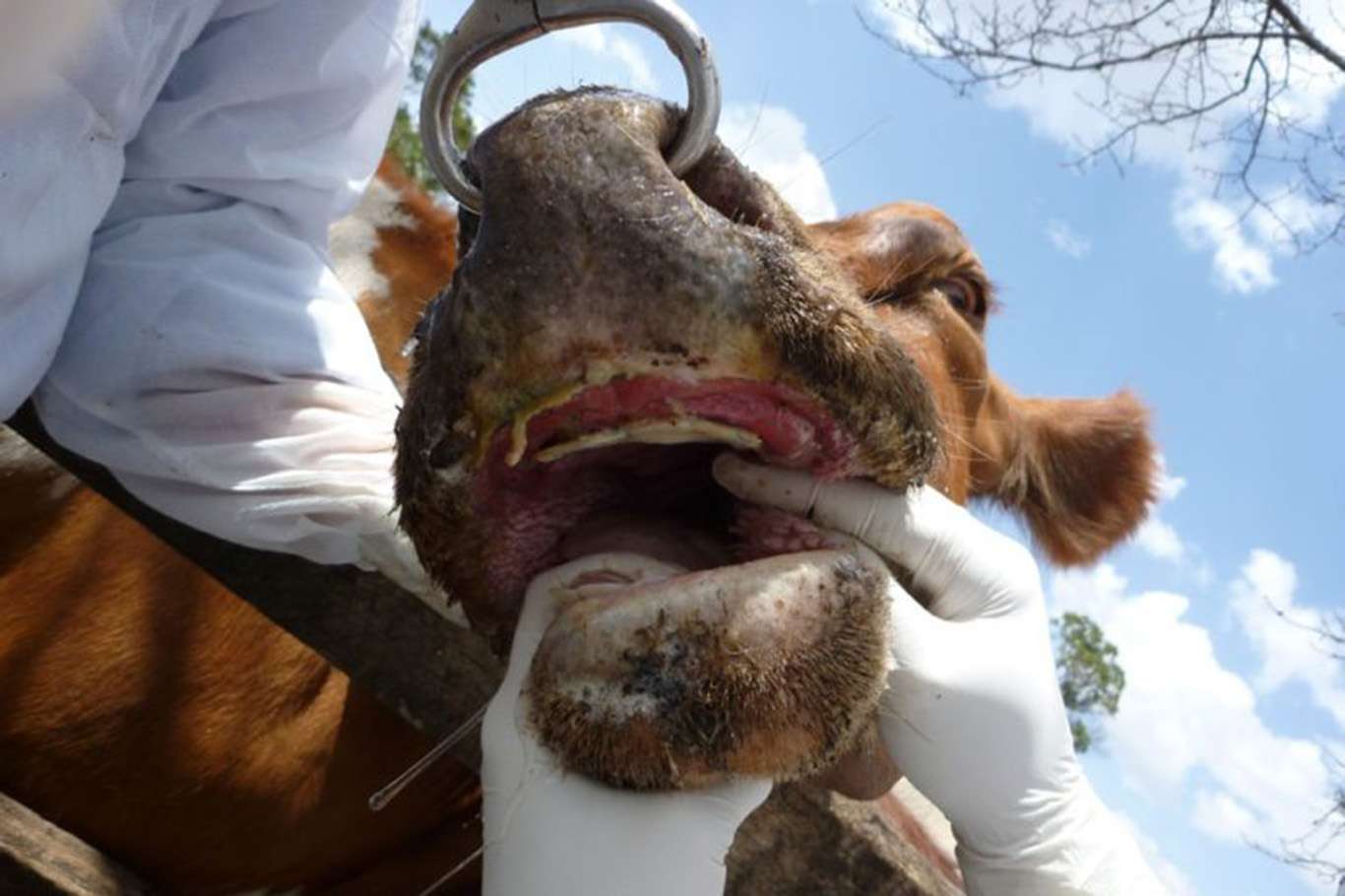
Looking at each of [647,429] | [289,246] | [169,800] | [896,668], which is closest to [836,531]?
[896,668]

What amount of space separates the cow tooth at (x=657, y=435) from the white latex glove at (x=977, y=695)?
86mm

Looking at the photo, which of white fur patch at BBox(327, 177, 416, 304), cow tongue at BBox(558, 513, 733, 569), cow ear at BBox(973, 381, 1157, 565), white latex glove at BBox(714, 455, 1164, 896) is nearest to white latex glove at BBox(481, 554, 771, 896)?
cow tongue at BBox(558, 513, 733, 569)

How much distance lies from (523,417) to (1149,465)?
3.11 meters

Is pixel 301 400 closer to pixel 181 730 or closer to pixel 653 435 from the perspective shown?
pixel 181 730

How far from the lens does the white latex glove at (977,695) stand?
1.61 meters

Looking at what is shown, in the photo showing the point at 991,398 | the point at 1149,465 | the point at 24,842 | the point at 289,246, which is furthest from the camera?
the point at 1149,465

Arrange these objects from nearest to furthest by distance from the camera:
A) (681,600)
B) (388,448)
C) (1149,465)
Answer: (681,600) < (388,448) < (1149,465)

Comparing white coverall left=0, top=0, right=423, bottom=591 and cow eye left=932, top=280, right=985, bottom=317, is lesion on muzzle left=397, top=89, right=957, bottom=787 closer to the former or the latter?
white coverall left=0, top=0, right=423, bottom=591

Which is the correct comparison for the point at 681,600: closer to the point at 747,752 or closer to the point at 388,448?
the point at 747,752

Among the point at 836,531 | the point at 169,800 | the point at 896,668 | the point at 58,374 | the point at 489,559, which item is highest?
the point at 836,531

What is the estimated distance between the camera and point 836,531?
1.59m

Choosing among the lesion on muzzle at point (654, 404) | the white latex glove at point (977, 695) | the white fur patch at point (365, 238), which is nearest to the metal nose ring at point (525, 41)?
the lesion on muzzle at point (654, 404)

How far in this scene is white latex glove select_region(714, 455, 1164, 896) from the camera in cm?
161

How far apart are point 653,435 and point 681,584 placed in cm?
18
